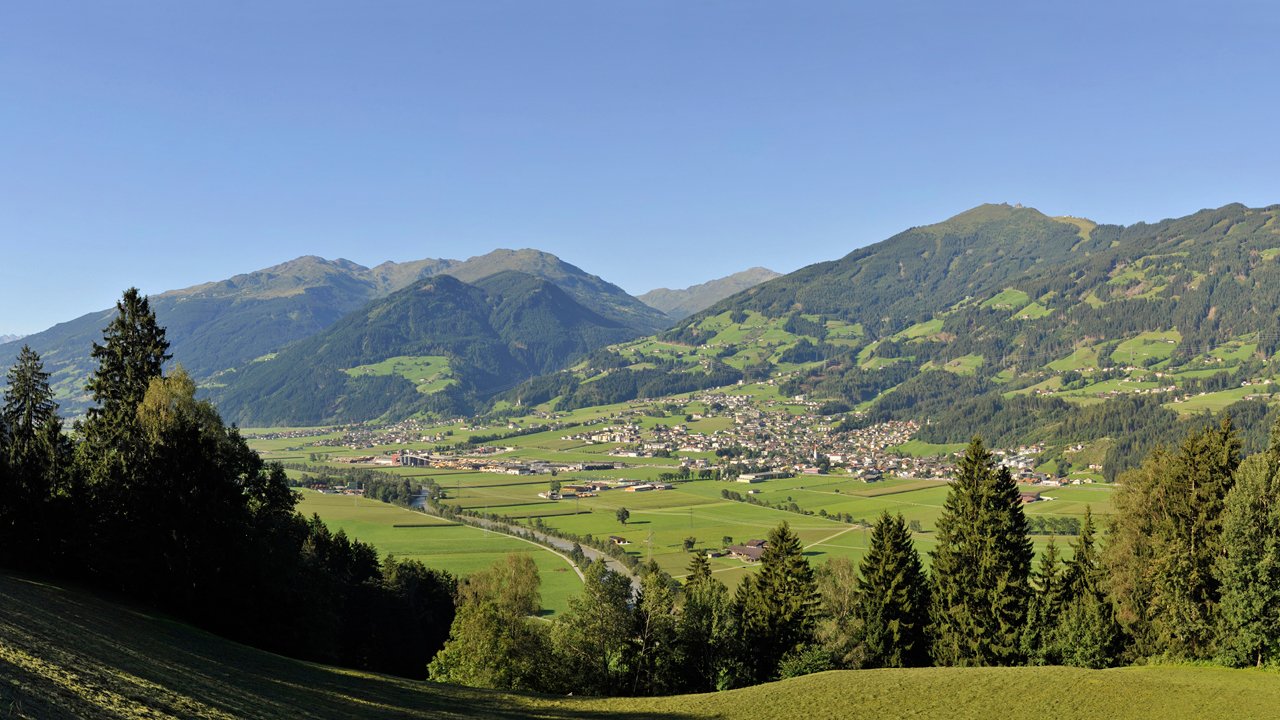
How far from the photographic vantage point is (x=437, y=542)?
11581 cm

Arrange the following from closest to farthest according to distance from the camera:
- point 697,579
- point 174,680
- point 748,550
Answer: point 174,680 → point 697,579 → point 748,550

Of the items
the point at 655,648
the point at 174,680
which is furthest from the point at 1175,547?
the point at 174,680

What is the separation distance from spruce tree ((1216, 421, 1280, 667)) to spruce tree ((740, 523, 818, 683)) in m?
19.7

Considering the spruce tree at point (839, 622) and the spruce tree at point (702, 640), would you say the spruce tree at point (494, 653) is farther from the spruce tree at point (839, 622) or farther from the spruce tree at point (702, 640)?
the spruce tree at point (839, 622)

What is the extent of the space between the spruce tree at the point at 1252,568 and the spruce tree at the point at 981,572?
9.47 m

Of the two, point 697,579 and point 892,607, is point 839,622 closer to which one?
point 892,607

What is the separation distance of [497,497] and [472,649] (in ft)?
394

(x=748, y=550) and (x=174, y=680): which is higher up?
(x=174, y=680)

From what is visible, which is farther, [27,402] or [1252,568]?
[27,402]

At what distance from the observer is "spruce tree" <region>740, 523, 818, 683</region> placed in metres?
46.7

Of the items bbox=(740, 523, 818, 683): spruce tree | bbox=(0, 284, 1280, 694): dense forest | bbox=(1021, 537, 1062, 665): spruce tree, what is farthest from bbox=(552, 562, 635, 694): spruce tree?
bbox=(1021, 537, 1062, 665): spruce tree

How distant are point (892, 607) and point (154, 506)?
128ft

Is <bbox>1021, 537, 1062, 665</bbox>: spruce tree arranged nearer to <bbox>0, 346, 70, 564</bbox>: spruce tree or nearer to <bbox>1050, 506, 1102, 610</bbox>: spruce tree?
<bbox>1050, 506, 1102, 610</bbox>: spruce tree

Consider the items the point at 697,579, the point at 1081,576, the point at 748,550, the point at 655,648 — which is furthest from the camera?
the point at 748,550
